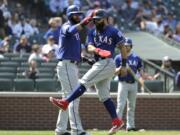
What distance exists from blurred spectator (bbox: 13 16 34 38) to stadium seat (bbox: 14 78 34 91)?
4.49 meters

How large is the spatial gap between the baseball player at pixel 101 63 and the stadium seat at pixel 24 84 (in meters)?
5.48

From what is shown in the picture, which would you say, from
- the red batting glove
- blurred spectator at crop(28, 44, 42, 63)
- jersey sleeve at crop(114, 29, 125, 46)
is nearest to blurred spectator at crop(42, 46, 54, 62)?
blurred spectator at crop(28, 44, 42, 63)

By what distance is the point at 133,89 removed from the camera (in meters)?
13.9

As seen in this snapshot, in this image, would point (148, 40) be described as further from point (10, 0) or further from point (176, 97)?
point (176, 97)

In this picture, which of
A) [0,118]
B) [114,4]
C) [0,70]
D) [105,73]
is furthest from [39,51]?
[105,73]

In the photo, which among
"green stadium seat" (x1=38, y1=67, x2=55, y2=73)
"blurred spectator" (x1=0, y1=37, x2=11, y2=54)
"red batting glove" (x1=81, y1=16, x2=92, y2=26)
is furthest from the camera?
"blurred spectator" (x1=0, y1=37, x2=11, y2=54)

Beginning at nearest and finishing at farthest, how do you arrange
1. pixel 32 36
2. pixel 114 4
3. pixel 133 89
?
pixel 133 89 → pixel 32 36 → pixel 114 4

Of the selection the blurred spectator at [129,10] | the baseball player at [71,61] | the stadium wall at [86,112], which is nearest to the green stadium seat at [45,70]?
the stadium wall at [86,112]

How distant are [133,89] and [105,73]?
3419mm

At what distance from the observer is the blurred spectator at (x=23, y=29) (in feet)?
66.8

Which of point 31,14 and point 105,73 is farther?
point 31,14

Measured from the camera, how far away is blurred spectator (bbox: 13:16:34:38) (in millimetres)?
20359

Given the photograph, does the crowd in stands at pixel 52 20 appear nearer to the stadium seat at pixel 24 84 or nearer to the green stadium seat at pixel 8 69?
the green stadium seat at pixel 8 69

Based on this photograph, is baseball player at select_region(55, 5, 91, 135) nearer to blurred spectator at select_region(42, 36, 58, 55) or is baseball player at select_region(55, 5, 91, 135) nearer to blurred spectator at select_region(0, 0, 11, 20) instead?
blurred spectator at select_region(42, 36, 58, 55)
